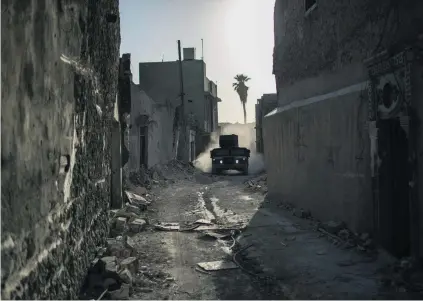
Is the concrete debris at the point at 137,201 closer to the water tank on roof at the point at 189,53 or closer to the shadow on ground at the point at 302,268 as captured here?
the shadow on ground at the point at 302,268

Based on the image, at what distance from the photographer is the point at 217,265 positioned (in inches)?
236

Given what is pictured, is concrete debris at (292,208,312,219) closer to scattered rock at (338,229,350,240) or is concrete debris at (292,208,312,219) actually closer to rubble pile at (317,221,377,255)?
rubble pile at (317,221,377,255)

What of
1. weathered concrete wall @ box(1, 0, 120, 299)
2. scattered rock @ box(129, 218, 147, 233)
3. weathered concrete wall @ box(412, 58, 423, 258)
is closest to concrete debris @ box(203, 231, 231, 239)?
scattered rock @ box(129, 218, 147, 233)

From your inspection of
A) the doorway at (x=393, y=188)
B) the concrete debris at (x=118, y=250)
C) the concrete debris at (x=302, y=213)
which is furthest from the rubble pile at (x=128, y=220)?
the doorway at (x=393, y=188)

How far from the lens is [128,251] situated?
236 inches

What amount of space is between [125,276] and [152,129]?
13.9m

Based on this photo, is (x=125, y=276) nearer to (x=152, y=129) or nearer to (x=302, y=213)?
(x=302, y=213)

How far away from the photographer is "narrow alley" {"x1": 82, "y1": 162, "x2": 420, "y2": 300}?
484 centimetres

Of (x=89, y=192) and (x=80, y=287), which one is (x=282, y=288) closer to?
(x=80, y=287)

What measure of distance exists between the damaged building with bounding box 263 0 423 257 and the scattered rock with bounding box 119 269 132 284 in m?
3.64

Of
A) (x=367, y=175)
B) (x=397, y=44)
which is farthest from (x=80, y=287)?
(x=397, y=44)

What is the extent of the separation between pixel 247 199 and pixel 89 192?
28.2 feet

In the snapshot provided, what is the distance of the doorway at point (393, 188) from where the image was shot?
19.3 ft

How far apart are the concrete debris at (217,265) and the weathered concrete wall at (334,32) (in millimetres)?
4109
